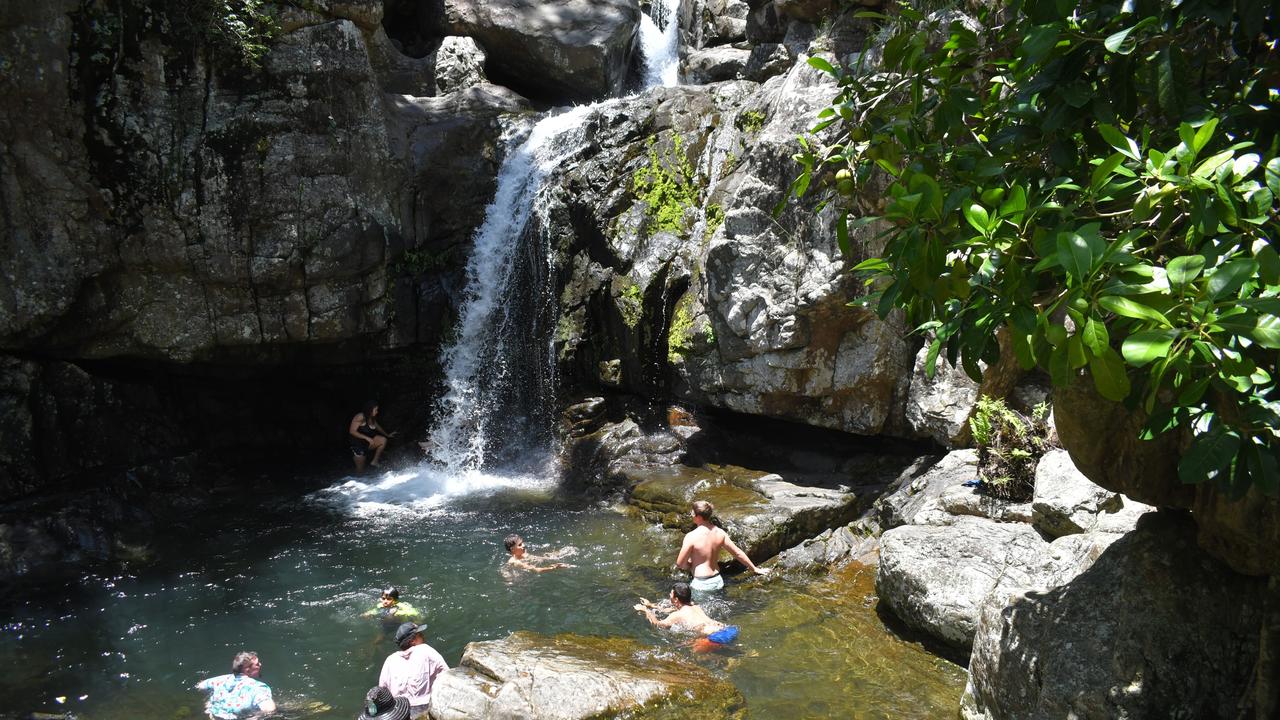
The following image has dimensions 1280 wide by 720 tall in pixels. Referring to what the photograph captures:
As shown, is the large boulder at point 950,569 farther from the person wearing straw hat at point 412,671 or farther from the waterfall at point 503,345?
the waterfall at point 503,345

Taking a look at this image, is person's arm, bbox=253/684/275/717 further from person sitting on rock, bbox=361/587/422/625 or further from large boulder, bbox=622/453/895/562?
large boulder, bbox=622/453/895/562

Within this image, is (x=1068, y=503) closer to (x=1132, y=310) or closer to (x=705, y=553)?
(x=705, y=553)

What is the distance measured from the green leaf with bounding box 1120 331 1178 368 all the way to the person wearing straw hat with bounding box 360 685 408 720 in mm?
5458

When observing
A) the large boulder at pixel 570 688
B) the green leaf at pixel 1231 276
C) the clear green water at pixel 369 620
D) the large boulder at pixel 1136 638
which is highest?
the green leaf at pixel 1231 276

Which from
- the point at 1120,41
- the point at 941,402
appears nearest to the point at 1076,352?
the point at 1120,41

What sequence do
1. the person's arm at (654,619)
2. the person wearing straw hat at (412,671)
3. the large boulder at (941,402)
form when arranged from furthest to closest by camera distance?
1. the large boulder at (941,402)
2. the person's arm at (654,619)
3. the person wearing straw hat at (412,671)

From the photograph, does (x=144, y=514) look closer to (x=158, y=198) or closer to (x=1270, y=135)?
(x=158, y=198)

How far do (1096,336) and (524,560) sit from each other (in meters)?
7.79

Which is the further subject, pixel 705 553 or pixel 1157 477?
pixel 705 553

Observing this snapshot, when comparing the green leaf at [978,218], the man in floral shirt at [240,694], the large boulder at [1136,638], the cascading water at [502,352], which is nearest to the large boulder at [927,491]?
the large boulder at [1136,638]

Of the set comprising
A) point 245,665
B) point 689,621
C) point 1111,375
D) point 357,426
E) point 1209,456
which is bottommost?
point 245,665

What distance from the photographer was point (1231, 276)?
98.8 inches

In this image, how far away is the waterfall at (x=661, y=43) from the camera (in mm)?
20062

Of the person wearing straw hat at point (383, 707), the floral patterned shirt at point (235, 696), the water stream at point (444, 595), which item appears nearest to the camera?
the person wearing straw hat at point (383, 707)
